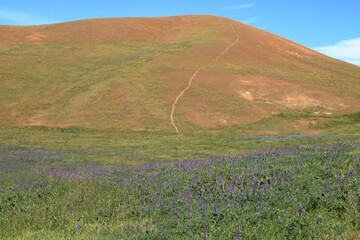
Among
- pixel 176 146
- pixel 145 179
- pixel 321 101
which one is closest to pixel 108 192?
pixel 145 179

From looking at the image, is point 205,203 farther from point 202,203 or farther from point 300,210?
point 300,210

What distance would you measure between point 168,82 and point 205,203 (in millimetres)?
50061

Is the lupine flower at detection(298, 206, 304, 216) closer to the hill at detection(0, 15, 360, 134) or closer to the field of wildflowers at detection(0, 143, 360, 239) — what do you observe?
the field of wildflowers at detection(0, 143, 360, 239)

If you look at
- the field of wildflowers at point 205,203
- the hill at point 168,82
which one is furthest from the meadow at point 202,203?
the hill at point 168,82

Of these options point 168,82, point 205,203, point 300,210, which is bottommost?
point 205,203

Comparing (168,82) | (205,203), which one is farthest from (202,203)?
(168,82)

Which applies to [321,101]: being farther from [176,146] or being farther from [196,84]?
[176,146]

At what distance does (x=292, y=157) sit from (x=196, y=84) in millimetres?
46882

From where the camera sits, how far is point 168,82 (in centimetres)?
5778

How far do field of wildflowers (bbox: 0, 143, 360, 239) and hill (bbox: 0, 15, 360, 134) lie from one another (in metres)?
31.3

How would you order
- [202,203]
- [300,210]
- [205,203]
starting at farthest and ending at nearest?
[205,203]
[202,203]
[300,210]

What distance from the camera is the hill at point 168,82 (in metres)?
45.6

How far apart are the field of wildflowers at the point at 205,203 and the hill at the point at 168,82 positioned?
31.3m

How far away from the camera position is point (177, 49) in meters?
77.6
